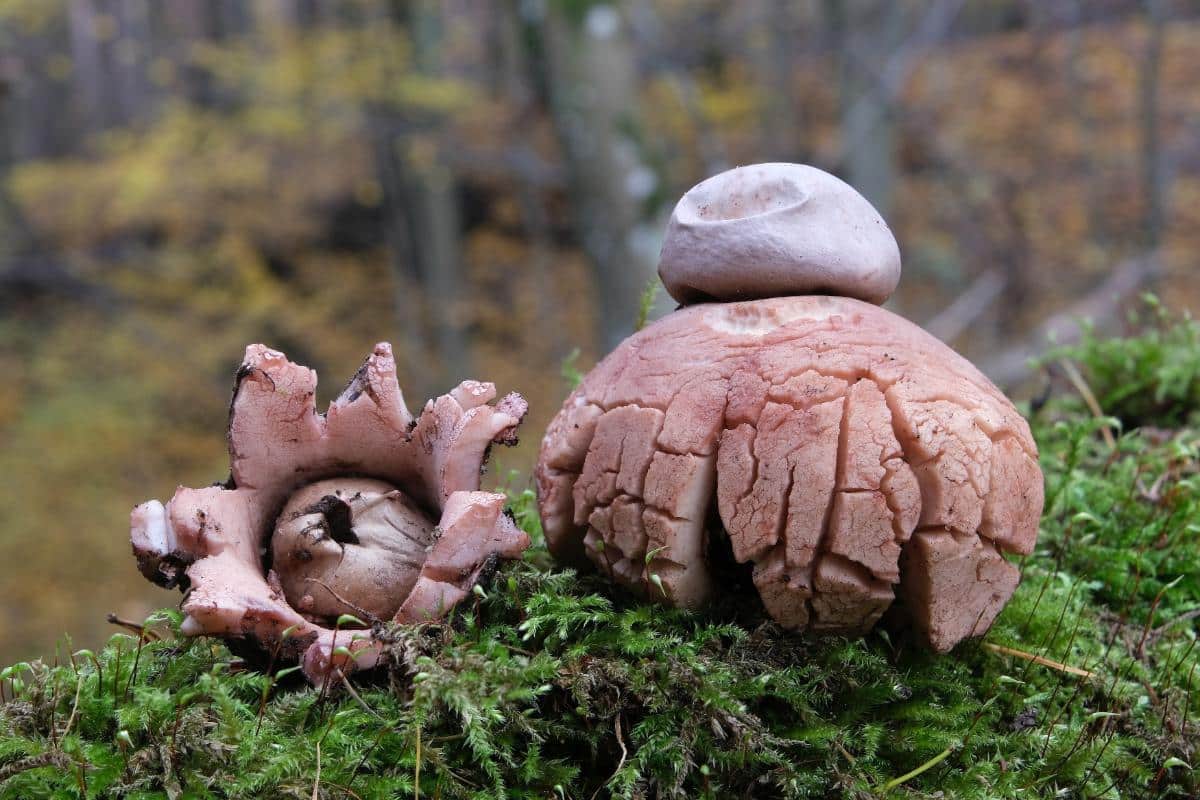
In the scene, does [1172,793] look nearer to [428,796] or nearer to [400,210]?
[428,796]

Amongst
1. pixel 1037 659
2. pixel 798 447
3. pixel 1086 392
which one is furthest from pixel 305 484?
pixel 1086 392

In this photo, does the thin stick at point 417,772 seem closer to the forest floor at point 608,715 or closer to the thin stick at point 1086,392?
the forest floor at point 608,715

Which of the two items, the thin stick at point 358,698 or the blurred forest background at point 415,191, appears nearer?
the thin stick at point 358,698

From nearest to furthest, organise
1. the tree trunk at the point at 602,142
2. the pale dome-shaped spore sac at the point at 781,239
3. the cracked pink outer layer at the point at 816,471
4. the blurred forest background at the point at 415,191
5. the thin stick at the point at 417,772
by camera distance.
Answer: the thin stick at the point at 417,772
the cracked pink outer layer at the point at 816,471
the pale dome-shaped spore sac at the point at 781,239
the tree trunk at the point at 602,142
the blurred forest background at the point at 415,191

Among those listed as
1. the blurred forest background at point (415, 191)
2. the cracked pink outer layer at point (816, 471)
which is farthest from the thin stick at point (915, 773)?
the blurred forest background at point (415, 191)

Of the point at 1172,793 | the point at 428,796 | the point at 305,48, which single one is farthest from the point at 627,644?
the point at 305,48

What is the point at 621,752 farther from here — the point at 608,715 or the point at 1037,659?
the point at 1037,659

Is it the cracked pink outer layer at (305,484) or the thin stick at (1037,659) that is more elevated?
the cracked pink outer layer at (305,484)
